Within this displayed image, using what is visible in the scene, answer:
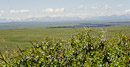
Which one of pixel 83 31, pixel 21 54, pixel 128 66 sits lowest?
pixel 128 66

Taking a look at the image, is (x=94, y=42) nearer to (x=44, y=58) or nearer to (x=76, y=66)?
(x=76, y=66)

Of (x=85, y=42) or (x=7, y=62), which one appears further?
(x=85, y=42)

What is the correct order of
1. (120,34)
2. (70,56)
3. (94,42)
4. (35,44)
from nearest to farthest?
1. (70,56)
2. (35,44)
3. (94,42)
4. (120,34)

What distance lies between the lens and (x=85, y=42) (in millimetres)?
11695

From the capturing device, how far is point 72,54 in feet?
35.4

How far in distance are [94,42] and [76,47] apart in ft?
5.17

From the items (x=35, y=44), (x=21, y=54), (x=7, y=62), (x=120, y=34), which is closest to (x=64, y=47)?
(x=35, y=44)

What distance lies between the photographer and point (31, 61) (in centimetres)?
1018

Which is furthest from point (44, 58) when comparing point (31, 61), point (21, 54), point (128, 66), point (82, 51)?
point (128, 66)

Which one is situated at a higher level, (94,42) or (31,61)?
(94,42)

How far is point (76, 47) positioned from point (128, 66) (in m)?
3.50

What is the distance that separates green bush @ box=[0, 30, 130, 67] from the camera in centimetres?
986

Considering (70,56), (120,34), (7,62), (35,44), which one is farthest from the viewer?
(120,34)

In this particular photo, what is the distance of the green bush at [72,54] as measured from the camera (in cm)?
986
